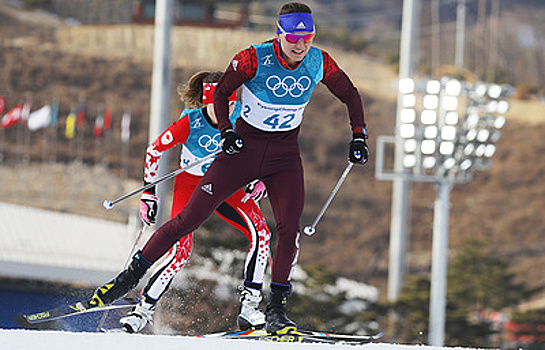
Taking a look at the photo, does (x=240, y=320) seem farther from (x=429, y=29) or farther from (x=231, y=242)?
(x=429, y=29)

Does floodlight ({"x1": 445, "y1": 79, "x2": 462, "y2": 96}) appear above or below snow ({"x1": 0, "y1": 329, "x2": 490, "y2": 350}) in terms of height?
above

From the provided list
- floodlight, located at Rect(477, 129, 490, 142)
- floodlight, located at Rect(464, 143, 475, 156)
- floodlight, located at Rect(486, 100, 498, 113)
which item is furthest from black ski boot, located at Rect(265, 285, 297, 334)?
floodlight, located at Rect(486, 100, 498, 113)

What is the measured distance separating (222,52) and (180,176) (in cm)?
5027

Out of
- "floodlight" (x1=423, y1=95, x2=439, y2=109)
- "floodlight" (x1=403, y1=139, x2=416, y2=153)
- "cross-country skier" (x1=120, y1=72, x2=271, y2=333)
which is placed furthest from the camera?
"floodlight" (x1=403, y1=139, x2=416, y2=153)

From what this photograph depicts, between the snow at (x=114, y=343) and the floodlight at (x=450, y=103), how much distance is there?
13057 mm

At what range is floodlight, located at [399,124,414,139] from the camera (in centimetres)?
1753

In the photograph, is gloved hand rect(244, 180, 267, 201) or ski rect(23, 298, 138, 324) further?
gloved hand rect(244, 180, 267, 201)

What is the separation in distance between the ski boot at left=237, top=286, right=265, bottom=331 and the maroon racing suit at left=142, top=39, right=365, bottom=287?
52 cm

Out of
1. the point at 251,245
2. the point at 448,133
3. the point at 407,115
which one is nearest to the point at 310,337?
the point at 251,245

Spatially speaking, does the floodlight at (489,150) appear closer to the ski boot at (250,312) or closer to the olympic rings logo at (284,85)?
the ski boot at (250,312)

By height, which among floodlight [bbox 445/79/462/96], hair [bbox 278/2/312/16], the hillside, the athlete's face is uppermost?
hair [bbox 278/2/312/16]

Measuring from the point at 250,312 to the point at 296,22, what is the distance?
6.06 feet

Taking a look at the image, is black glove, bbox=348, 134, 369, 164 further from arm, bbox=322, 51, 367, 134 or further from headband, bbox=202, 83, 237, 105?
headband, bbox=202, 83, 237, 105

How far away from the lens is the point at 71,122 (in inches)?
1431
